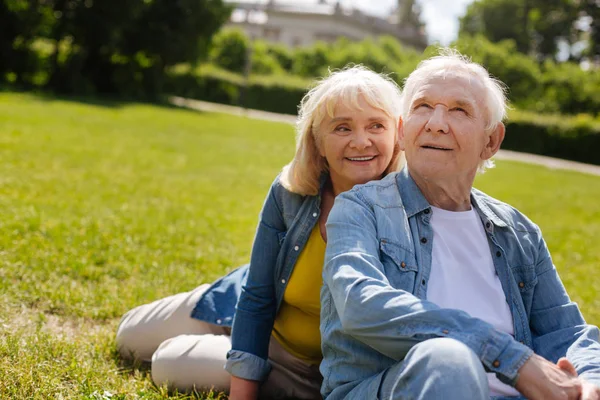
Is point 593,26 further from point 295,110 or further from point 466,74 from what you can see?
point 466,74

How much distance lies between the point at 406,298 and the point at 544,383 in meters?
0.47

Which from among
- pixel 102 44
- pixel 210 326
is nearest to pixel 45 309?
pixel 210 326

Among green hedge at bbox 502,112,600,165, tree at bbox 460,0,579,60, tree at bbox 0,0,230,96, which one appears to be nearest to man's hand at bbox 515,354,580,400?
tree at bbox 0,0,230,96

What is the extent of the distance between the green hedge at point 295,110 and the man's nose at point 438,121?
29.4m

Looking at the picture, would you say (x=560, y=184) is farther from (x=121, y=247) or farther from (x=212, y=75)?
(x=212, y=75)

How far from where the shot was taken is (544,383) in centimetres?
206

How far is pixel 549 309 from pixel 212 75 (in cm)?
3759

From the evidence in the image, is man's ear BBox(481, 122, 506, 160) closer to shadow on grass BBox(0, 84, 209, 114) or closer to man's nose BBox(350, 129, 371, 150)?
man's nose BBox(350, 129, 371, 150)

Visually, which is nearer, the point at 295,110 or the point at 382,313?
the point at 382,313

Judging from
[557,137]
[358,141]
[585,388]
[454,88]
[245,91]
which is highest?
[454,88]

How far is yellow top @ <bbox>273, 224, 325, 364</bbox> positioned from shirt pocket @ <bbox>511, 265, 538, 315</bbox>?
860mm

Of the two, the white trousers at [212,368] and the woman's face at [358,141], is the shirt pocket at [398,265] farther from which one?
the white trousers at [212,368]

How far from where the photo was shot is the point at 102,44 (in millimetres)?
28516

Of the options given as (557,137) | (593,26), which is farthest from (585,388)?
(593,26)
